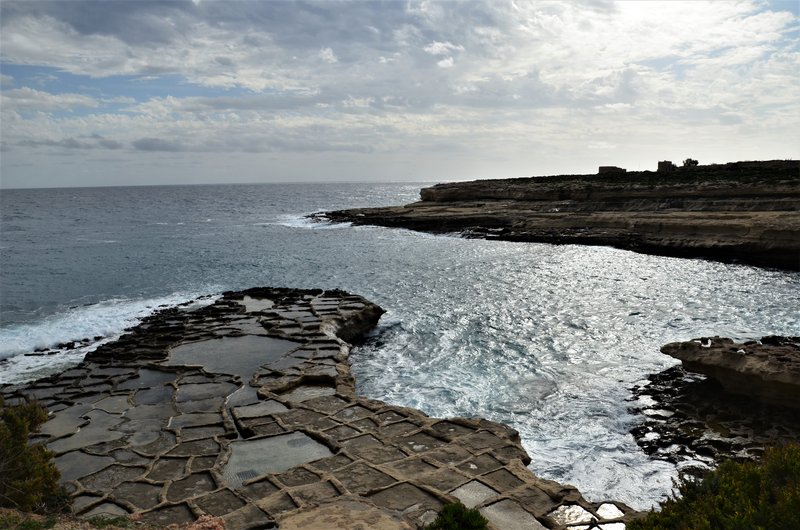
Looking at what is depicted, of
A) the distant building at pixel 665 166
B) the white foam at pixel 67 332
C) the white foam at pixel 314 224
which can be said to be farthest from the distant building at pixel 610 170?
the white foam at pixel 67 332

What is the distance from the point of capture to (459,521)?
23.8 ft

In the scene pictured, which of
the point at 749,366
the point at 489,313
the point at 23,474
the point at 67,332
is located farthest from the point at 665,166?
the point at 23,474

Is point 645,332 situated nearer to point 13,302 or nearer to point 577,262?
point 577,262

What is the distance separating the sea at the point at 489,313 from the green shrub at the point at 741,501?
3.97m

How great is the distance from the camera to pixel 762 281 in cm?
3009

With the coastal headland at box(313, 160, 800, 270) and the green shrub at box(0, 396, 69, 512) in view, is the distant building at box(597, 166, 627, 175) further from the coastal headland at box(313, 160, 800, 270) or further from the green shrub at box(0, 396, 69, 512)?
the green shrub at box(0, 396, 69, 512)

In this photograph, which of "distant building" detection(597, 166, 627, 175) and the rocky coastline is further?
"distant building" detection(597, 166, 627, 175)

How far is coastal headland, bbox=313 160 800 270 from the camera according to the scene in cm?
3678

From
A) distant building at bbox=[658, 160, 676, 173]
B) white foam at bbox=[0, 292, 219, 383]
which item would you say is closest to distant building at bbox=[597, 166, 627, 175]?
distant building at bbox=[658, 160, 676, 173]

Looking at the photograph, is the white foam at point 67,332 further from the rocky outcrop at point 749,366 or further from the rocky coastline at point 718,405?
the rocky outcrop at point 749,366

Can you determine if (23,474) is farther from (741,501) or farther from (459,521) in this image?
(741,501)

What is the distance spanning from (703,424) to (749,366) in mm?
2074

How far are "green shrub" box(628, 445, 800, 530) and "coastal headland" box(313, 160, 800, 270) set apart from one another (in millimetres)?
33564

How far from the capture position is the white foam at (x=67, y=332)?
1930 centimetres
